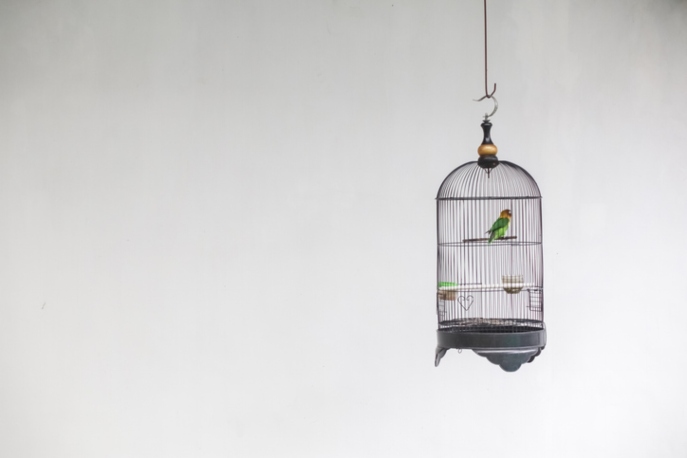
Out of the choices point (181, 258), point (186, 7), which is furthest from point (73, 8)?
point (181, 258)

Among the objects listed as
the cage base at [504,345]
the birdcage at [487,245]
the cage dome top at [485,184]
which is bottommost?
the cage base at [504,345]

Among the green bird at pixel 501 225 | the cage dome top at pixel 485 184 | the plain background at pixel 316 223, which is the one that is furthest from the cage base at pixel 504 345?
the cage dome top at pixel 485 184

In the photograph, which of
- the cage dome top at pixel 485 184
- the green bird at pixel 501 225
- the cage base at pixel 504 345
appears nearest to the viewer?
the cage base at pixel 504 345

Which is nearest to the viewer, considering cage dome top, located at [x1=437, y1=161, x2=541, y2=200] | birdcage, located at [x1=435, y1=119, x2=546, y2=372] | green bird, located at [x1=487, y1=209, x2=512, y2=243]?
green bird, located at [x1=487, y1=209, x2=512, y2=243]

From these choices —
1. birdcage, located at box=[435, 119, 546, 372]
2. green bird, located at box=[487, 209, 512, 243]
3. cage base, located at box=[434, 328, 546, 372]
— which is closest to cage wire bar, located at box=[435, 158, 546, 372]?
birdcage, located at box=[435, 119, 546, 372]

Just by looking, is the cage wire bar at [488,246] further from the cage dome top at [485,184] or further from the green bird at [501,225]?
the green bird at [501,225]

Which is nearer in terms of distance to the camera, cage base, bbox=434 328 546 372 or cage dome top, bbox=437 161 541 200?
cage base, bbox=434 328 546 372

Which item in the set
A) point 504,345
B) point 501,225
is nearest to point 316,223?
point 501,225

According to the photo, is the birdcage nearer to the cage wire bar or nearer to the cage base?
the cage wire bar

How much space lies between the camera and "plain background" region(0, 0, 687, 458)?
2.95 metres

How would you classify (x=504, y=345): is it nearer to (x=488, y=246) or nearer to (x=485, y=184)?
(x=488, y=246)

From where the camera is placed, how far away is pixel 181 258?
118 inches

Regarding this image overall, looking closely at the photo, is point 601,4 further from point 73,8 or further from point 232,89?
point 73,8

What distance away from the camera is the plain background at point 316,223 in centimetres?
295
